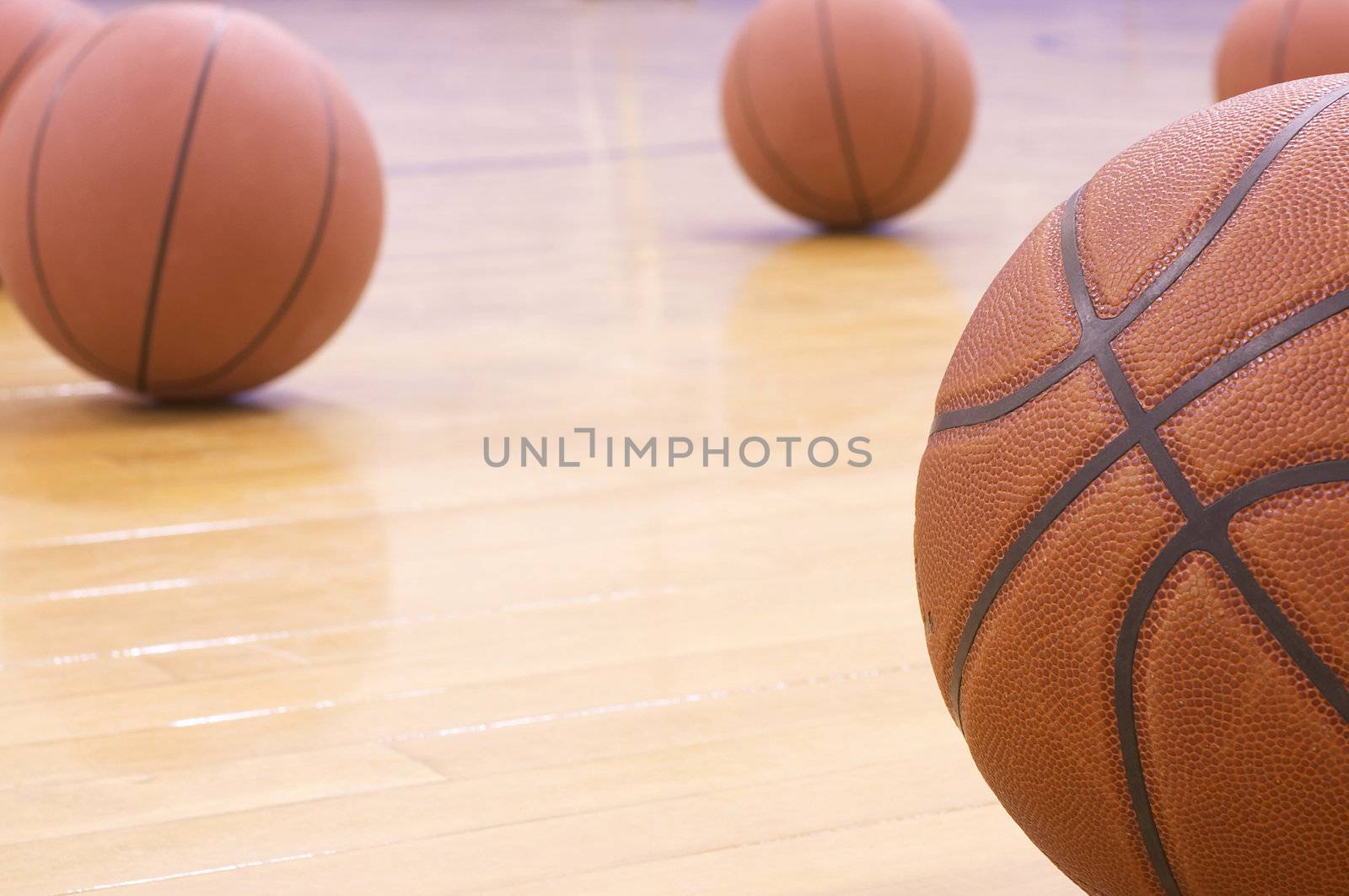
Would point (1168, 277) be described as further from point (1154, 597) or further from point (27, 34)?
point (27, 34)

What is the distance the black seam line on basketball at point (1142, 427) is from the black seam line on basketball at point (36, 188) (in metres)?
2.32

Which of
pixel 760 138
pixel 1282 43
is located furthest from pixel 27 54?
pixel 1282 43

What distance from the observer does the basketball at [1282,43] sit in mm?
4867

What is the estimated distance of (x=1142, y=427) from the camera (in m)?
1.22

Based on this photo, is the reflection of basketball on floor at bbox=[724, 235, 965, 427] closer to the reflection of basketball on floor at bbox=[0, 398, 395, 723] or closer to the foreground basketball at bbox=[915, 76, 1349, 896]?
the reflection of basketball on floor at bbox=[0, 398, 395, 723]

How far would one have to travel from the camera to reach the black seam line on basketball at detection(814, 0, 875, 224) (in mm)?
4902

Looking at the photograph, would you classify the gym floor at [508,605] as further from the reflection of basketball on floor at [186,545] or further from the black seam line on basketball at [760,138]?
the black seam line on basketball at [760,138]

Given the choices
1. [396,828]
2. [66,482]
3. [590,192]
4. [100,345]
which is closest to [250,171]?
[100,345]

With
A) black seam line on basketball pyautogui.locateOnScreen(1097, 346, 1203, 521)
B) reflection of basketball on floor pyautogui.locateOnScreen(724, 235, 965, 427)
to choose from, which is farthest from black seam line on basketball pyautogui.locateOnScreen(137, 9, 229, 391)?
black seam line on basketball pyautogui.locateOnScreen(1097, 346, 1203, 521)

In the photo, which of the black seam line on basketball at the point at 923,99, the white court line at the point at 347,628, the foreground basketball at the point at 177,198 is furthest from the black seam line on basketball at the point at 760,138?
the white court line at the point at 347,628

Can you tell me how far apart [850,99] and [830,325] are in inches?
42.6

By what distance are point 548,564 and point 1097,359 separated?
1353 millimetres

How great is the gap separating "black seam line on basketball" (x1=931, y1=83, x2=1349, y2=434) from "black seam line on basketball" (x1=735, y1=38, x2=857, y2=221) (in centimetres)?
376

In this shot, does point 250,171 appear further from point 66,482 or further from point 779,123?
point 779,123
